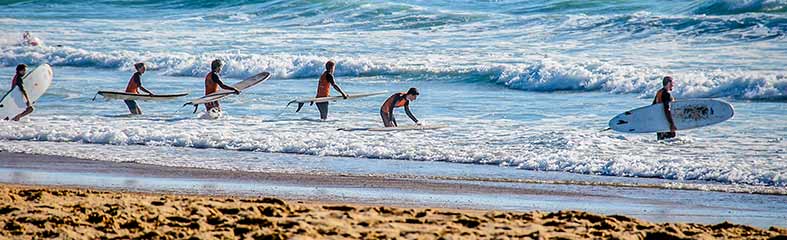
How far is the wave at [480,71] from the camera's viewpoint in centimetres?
1869

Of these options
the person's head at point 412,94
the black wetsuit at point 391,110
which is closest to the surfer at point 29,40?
the black wetsuit at point 391,110

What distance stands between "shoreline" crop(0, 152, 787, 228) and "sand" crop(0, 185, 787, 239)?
40.0 inches

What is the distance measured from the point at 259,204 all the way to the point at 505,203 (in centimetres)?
220

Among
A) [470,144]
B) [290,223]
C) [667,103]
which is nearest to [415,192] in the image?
[290,223]

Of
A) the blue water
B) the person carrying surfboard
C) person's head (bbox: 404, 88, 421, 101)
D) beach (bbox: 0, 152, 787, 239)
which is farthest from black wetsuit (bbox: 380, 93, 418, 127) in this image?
beach (bbox: 0, 152, 787, 239)

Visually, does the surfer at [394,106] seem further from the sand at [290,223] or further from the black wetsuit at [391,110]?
the sand at [290,223]

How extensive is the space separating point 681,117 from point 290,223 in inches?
299

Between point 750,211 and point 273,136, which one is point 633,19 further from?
point 750,211

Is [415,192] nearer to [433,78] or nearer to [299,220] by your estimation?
[299,220]

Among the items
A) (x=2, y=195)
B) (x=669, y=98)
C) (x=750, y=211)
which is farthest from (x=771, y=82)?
(x=2, y=195)

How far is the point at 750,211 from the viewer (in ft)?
29.3

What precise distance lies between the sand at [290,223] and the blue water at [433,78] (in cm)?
304

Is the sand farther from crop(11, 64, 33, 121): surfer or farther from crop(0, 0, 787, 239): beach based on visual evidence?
crop(11, 64, 33, 121): surfer

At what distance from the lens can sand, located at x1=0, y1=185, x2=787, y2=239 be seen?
6832 mm
